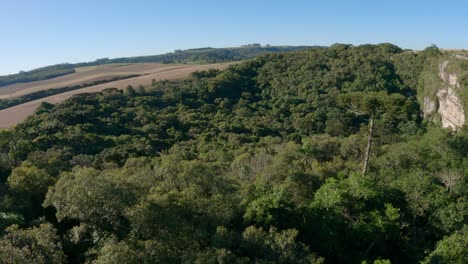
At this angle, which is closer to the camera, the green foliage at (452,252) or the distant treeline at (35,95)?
the green foliage at (452,252)

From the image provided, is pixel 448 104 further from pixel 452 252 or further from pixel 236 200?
pixel 236 200

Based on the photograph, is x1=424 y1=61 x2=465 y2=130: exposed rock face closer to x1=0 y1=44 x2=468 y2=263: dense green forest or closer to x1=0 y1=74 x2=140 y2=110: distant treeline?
x1=0 y1=44 x2=468 y2=263: dense green forest

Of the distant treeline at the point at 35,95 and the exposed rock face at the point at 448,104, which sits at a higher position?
the distant treeline at the point at 35,95

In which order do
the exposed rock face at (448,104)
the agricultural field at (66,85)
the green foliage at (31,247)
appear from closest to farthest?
1. the green foliage at (31,247)
2. the exposed rock face at (448,104)
3. the agricultural field at (66,85)

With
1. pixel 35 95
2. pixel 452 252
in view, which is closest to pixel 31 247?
pixel 452 252

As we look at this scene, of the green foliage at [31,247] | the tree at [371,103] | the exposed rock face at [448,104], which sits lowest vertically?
the exposed rock face at [448,104]

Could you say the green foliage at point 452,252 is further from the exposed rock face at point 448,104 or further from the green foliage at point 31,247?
the exposed rock face at point 448,104

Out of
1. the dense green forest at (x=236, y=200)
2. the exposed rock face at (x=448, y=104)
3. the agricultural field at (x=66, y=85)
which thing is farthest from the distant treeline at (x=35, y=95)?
the exposed rock face at (x=448, y=104)

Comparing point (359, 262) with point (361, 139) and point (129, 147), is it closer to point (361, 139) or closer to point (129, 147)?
point (361, 139)

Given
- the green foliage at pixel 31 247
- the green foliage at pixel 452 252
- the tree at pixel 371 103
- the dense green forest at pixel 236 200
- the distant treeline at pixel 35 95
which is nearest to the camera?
the green foliage at pixel 31 247

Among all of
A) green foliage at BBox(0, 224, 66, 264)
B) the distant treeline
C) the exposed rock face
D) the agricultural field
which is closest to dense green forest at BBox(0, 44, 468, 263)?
green foliage at BBox(0, 224, 66, 264)
